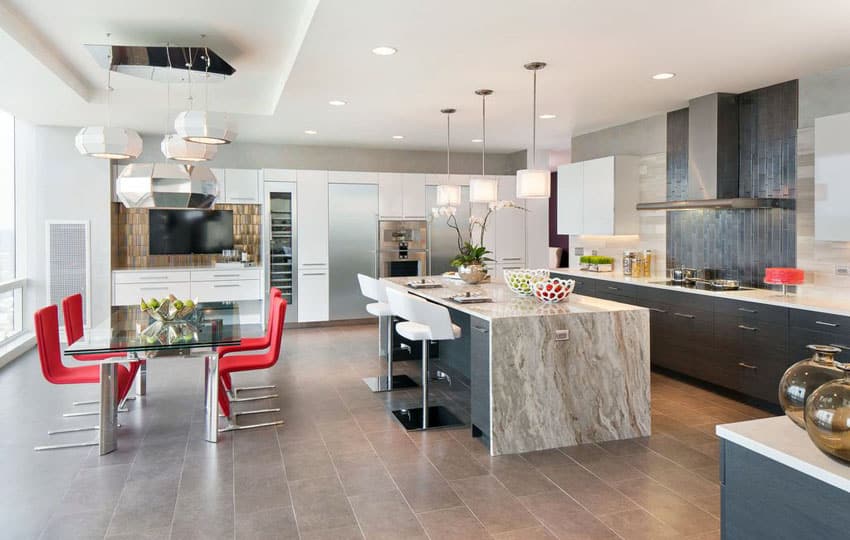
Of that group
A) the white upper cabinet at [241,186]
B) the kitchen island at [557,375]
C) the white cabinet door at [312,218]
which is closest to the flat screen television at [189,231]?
the white upper cabinet at [241,186]

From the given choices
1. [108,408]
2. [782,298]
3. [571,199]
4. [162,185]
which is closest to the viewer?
[108,408]

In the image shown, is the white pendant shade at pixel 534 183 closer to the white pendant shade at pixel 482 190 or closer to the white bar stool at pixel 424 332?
the white pendant shade at pixel 482 190

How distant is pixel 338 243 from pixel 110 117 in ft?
10.5

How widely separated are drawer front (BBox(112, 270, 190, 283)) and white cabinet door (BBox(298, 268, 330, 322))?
1523 mm

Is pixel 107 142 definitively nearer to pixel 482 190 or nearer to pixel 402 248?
pixel 482 190

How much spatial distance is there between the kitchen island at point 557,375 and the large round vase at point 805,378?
2.20 m

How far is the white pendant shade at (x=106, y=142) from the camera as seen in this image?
13.8 feet

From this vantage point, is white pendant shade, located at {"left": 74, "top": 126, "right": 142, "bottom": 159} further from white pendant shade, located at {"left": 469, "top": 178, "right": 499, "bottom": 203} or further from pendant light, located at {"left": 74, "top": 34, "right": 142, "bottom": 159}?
white pendant shade, located at {"left": 469, "top": 178, "right": 499, "bottom": 203}

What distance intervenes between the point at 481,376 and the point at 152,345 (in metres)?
2.00

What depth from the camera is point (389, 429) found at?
4.20m

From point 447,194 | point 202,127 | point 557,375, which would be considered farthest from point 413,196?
point 557,375

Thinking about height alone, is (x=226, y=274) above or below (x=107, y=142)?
below

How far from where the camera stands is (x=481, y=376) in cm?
380

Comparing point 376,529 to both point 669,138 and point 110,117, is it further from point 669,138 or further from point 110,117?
point 110,117
